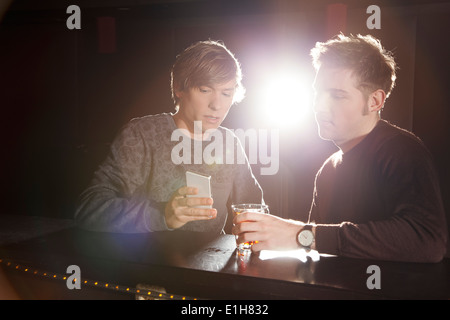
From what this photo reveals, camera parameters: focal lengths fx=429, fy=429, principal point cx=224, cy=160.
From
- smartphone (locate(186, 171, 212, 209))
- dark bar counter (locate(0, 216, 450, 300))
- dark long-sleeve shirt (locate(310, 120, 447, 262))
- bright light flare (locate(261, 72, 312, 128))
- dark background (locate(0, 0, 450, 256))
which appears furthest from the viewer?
bright light flare (locate(261, 72, 312, 128))

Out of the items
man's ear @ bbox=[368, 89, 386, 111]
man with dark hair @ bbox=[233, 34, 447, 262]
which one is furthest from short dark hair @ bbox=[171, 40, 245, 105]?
man's ear @ bbox=[368, 89, 386, 111]

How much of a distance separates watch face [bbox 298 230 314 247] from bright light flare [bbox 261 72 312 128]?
2113mm

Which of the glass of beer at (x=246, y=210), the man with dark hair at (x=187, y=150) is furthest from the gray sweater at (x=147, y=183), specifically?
the glass of beer at (x=246, y=210)

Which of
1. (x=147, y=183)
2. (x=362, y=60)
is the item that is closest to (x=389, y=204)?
(x=362, y=60)

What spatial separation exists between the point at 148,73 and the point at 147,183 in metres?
2.10

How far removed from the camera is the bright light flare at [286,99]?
353cm

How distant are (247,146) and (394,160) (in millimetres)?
2367

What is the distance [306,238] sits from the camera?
4.93 feet

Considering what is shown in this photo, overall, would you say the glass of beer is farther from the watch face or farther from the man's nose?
the man's nose

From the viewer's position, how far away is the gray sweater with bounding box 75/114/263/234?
71.2 inches

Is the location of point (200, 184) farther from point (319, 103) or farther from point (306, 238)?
point (319, 103)

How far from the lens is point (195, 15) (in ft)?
12.1

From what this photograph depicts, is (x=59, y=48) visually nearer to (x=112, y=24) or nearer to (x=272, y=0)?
(x=112, y=24)
